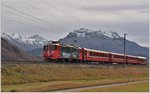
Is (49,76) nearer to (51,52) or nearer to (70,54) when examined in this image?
(51,52)

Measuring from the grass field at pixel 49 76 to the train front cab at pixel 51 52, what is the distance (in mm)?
5480

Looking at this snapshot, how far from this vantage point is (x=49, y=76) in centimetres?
6644

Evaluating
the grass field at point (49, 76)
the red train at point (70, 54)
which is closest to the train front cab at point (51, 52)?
the red train at point (70, 54)

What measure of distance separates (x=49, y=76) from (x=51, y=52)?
17247 millimetres

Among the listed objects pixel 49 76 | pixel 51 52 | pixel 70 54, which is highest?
pixel 51 52

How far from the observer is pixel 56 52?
82938 mm

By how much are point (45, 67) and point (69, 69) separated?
7.54 meters

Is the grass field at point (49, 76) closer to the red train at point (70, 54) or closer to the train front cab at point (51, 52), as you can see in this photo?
the red train at point (70, 54)

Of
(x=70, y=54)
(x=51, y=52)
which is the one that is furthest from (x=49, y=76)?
(x=70, y=54)

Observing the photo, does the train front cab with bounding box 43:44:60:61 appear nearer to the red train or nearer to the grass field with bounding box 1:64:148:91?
the red train

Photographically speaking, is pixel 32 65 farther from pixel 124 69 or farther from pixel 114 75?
pixel 124 69

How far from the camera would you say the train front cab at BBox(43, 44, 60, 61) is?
8294 centimetres

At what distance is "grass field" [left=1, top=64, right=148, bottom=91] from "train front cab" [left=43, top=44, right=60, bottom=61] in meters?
5.48

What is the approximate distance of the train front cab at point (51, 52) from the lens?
8294 cm
